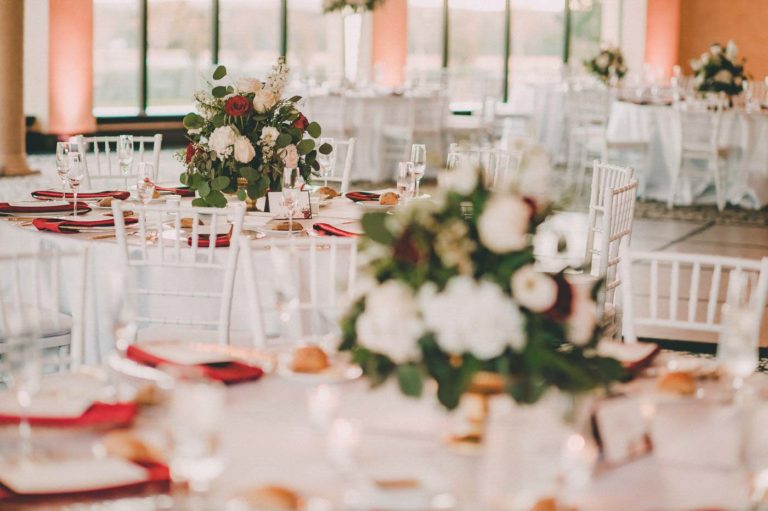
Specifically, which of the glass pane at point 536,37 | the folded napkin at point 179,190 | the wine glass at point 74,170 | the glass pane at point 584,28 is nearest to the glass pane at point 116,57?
the glass pane at point 536,37

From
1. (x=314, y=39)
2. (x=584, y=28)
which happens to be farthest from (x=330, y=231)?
(x=584, y=28)

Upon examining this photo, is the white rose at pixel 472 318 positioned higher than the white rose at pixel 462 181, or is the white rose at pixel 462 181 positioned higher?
the white rose at pixel 462 181

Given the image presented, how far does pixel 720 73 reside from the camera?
10.8 m

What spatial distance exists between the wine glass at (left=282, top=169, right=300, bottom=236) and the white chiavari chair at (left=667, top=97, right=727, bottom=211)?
23.0 feet

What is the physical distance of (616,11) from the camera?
18.8 metres

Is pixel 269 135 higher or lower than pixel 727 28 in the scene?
lower

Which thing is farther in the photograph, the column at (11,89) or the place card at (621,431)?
the column at (11,89)

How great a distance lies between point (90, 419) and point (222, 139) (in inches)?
92.8

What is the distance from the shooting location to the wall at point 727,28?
18469 mm

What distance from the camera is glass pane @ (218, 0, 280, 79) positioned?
14.8 metres

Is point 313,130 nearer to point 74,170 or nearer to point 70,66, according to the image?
point 74,170

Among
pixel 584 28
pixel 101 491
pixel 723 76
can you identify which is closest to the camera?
pixel 101 491

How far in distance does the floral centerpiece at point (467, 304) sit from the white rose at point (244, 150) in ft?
7.72

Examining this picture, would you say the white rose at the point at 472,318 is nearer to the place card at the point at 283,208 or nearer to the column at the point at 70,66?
the place card at the point at 283,208
